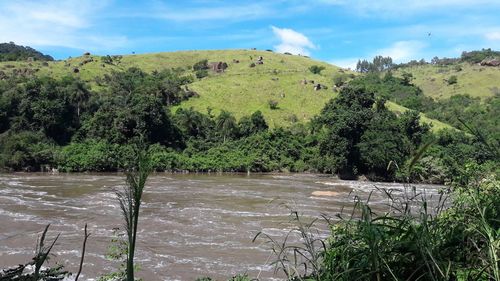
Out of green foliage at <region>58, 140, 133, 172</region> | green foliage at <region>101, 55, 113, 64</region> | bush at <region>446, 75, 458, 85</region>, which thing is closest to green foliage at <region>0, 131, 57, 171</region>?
green foliage at <region>58, 140, 133, 172</region>

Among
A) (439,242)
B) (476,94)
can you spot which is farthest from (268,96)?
(439,242)

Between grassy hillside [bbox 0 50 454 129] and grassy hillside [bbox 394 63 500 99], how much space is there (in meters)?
25.2

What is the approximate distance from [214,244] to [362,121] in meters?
38.8

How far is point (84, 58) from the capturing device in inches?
3661

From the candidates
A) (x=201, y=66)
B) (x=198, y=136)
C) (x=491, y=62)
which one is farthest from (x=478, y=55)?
(x=198, y=136)

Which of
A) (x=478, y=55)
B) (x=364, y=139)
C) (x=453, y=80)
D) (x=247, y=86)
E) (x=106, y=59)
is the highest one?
(x=478, y=55)

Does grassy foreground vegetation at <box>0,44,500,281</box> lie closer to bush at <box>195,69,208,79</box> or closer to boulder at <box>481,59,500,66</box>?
bush at <box>195,69,208,79</box>

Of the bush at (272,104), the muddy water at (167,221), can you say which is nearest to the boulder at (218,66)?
the bush at (272,104)

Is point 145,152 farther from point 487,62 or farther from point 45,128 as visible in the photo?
point 487,62

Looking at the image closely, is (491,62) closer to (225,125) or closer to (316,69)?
(316,69)

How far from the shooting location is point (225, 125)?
6725 centimetres

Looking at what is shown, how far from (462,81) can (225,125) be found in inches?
2501

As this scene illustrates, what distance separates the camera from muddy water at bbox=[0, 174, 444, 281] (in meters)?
16.4

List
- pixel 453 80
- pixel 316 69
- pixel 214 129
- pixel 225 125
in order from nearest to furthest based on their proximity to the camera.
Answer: pixel 225 125, pixel 214 129, pixel 453 80, pixel 316 69
